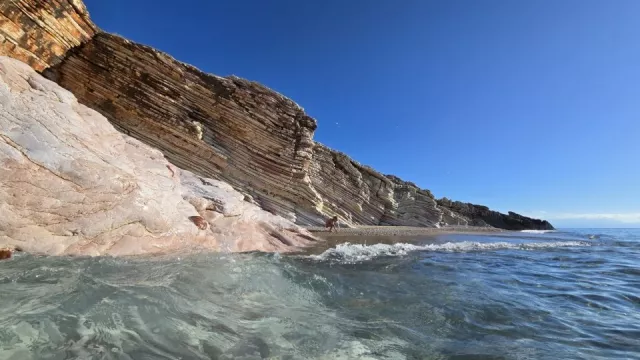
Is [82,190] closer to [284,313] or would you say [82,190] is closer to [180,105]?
[284,313]

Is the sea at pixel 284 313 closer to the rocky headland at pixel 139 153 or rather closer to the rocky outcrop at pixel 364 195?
the rocky headland at pixel 139 153

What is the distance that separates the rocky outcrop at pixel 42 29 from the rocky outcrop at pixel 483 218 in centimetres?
4906

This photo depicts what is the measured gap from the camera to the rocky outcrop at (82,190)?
6.61 metres

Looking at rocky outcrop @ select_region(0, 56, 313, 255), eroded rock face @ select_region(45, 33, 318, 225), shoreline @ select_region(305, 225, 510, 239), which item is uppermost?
eroded rock face @ select_region(45, 33, 318, 225)

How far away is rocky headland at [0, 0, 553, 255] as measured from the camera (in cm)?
707

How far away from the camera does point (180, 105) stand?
19.8m

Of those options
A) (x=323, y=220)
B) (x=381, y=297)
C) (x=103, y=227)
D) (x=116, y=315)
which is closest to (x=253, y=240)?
(x=103, y=227)

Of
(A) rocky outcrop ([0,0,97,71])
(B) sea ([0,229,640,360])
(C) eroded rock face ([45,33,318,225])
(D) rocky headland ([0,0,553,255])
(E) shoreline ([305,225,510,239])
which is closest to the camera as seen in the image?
(B) sea ([0,229,640,360])

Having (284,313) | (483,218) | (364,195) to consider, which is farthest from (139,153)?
(483,218)

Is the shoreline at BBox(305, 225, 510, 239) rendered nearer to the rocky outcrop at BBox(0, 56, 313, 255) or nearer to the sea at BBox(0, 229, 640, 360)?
the rocky outcrop at BBox(0, 56, 313, 255)

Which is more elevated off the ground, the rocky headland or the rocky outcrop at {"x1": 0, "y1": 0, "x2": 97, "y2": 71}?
the rocky outcrop at {"x1": 0, "y1": 0, "x2": 97, "y2": 71}

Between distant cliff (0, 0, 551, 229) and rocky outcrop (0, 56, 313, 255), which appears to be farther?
distant cliff (0, 0, 551, 229)

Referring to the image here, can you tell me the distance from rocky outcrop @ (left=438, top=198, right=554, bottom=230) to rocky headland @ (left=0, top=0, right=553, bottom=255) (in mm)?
25031

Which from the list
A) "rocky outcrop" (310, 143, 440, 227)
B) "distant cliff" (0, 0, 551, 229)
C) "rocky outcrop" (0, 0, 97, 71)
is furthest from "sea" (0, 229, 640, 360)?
"rocky outcrop" (310, 143, 440, 227)
